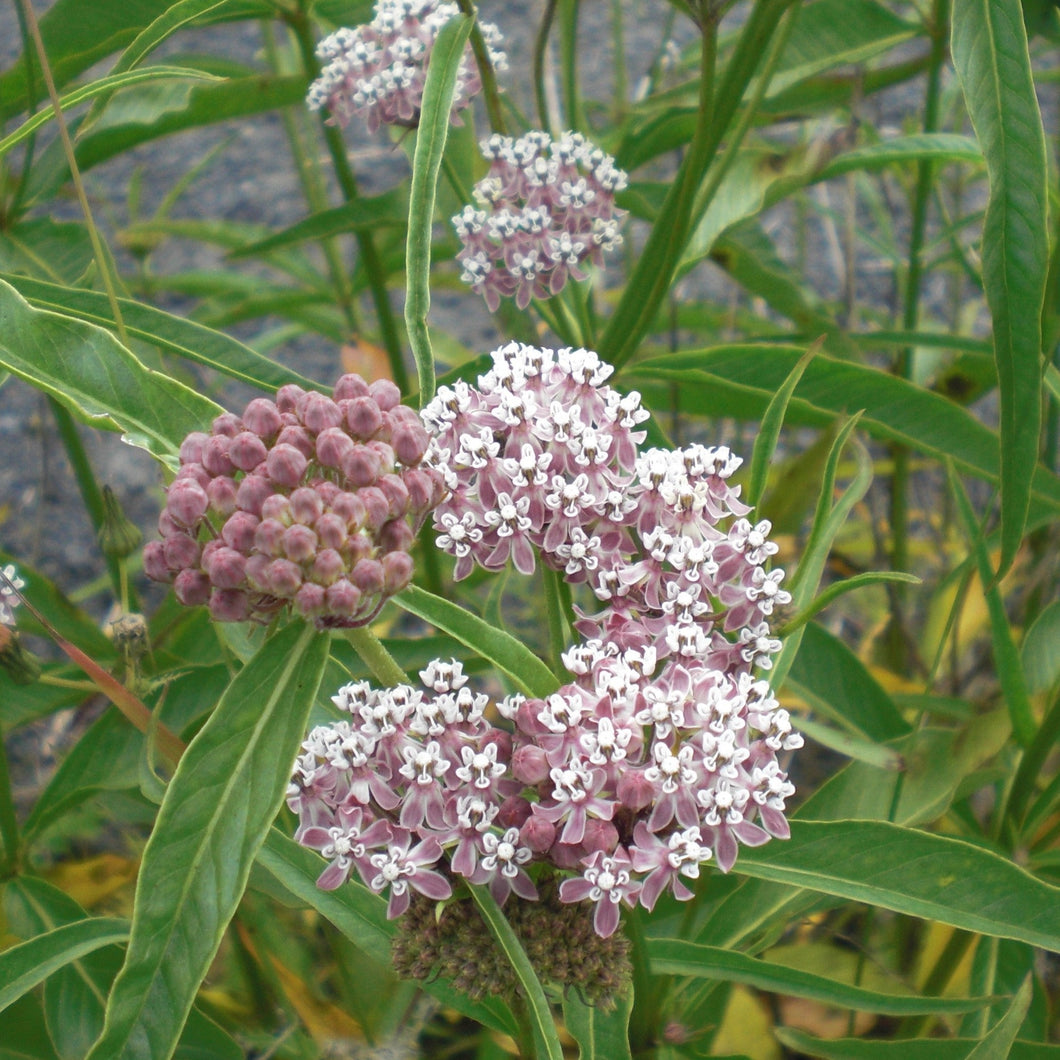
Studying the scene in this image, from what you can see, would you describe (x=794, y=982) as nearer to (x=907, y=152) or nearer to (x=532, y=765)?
(x=532, y=765)

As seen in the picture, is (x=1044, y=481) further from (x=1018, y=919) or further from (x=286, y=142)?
(x=286, y=142)

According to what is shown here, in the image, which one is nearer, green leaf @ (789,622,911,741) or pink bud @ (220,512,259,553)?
pink bud @ (220,512,259,553)

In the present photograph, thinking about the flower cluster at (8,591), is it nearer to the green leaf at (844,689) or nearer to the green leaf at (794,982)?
the green leaf at (794,982)

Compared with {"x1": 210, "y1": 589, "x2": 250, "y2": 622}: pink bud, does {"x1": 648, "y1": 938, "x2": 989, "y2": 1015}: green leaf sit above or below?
below

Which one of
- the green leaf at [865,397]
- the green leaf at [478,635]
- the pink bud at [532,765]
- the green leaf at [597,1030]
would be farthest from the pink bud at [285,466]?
the green leaf at [865,397]

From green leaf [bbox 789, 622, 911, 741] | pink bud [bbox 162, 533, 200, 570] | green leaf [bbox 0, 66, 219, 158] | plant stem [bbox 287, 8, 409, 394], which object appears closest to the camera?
pink bud [bbox 162, 533, 200, 570]

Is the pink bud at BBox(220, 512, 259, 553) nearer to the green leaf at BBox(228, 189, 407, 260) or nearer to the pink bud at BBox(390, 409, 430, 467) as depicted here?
the pink bud at BBox(390, 409, 430, 467)

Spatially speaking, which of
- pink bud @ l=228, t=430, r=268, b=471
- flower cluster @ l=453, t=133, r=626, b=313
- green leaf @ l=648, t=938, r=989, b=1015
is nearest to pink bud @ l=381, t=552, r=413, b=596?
pink bud @ l=228, t=430, r=268, b=471
